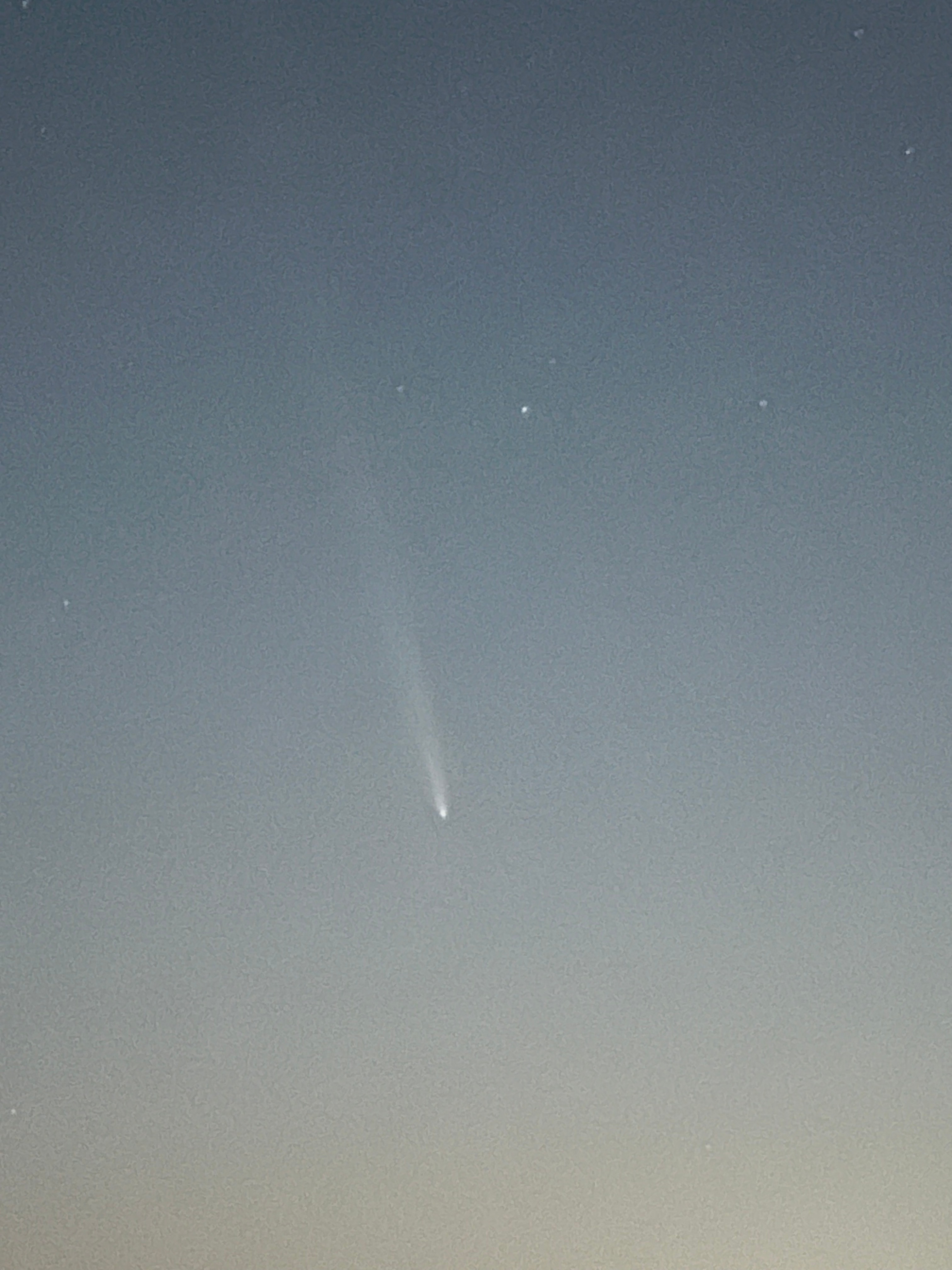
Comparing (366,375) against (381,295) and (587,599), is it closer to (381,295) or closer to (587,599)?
(381,295)

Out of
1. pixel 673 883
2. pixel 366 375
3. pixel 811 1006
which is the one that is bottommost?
pixel 811 1006

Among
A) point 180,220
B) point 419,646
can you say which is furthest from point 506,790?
point 180,220

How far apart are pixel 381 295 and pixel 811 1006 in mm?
635

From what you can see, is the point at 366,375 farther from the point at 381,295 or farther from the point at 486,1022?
the point at 486,1022

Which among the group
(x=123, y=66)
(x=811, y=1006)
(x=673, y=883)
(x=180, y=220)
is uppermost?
(x=123, y=66)

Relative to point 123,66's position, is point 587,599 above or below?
below

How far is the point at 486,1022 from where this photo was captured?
1021 millimetres

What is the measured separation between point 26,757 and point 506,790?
1.27 ft

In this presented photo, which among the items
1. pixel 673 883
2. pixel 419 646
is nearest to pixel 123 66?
pixel 419 646

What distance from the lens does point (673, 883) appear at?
1010 millimetres

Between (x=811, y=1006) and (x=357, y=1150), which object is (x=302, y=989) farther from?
(x=811, y=1006)

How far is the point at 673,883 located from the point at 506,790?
0.15 metres

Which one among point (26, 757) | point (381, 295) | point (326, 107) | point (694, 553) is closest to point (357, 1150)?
point (26, 757)

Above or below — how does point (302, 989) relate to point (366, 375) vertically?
below
